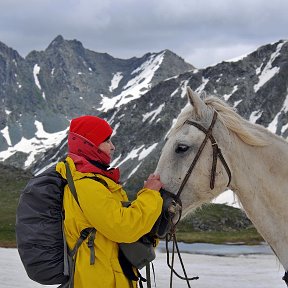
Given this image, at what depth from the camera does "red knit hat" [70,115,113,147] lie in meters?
5.98

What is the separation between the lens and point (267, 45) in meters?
182

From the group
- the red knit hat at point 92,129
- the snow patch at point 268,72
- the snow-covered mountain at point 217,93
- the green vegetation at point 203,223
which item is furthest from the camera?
the snow patch at point 268,72

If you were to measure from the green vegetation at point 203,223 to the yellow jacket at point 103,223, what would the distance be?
5918 cm

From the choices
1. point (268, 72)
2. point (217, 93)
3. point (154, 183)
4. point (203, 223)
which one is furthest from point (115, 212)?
point (268, 72)

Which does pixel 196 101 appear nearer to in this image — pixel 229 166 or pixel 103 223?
pixel 229 166

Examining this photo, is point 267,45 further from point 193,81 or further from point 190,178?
point 190,178

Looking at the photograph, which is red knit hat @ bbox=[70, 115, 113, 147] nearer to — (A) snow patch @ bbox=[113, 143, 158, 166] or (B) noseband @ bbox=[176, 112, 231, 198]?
(B) noseband @ bbox=[176, 112, 231, 198]

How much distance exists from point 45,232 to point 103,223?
2.41 ft

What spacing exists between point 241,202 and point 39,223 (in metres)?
2.46

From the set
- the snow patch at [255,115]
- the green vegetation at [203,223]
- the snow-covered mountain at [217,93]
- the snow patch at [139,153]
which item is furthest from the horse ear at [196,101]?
the snow patch at [139,153]

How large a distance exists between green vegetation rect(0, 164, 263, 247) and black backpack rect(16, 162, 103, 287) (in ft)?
194

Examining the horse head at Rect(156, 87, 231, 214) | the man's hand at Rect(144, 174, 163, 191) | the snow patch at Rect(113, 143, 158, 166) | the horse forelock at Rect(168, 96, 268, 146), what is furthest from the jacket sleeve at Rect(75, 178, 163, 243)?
the snow patch at Rect(113, 143, 158, 166)

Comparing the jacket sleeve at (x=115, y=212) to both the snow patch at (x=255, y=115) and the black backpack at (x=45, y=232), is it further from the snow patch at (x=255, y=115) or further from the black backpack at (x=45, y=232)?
the snow patch at (x=255, y=115)

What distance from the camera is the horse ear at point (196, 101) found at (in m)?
5.80
